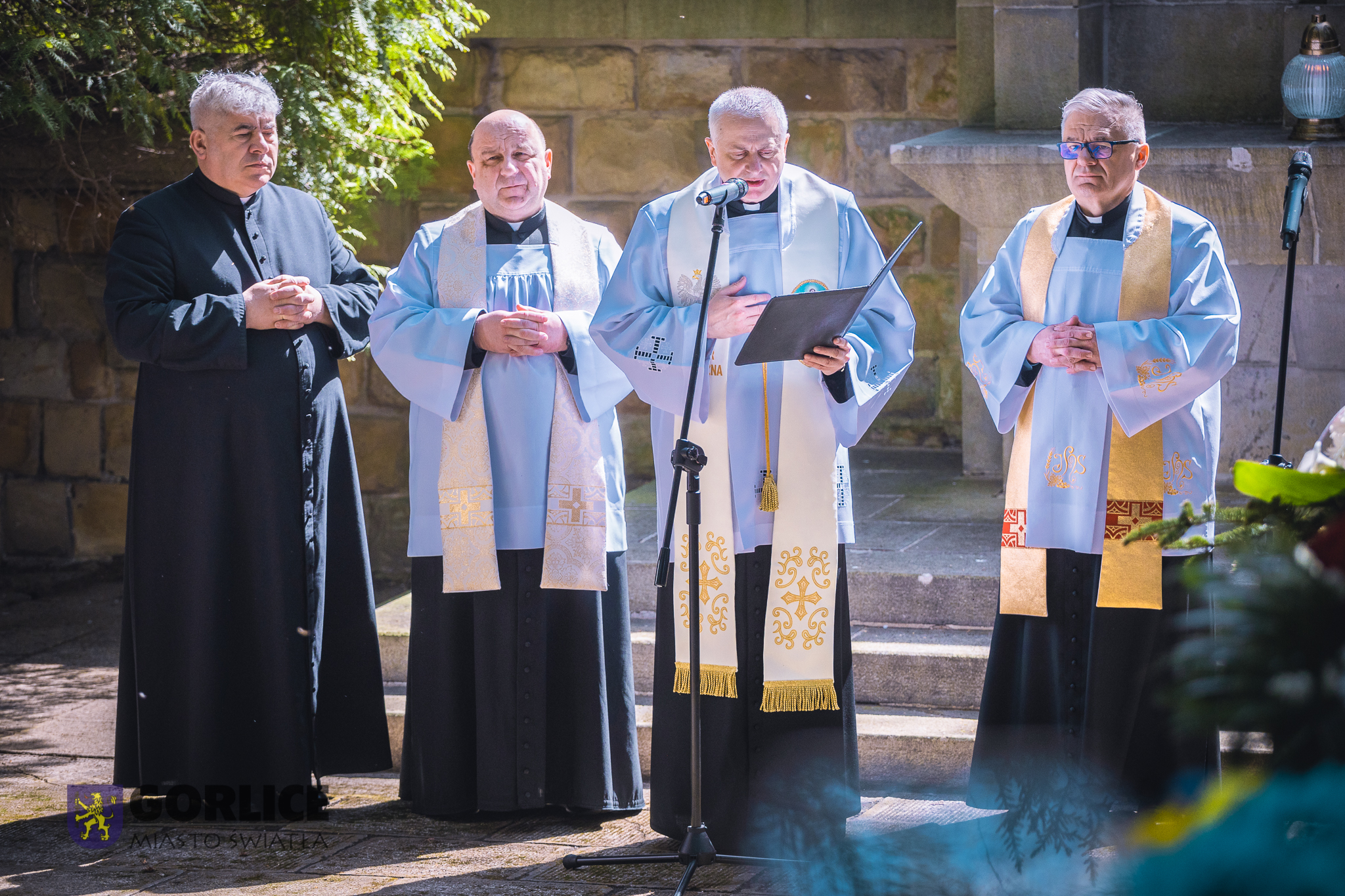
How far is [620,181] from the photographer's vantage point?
25.0 ft

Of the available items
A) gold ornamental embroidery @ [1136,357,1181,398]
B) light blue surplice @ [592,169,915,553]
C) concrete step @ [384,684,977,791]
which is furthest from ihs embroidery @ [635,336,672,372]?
gold ornamental embroidery @ [1136,357,1181,398]

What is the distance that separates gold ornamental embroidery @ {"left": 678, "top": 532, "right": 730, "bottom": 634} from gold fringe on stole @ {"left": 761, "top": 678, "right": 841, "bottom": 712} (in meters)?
0.22

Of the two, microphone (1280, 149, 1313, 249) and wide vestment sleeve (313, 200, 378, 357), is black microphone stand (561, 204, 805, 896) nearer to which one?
wide vestment sleeve (313, 200, 378, 357)

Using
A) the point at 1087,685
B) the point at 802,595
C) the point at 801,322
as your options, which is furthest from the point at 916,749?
the point at 801,322

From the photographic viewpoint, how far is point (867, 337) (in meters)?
4.12

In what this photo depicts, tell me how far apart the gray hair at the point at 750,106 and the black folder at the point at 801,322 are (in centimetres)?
60

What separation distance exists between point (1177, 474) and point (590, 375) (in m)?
1.67

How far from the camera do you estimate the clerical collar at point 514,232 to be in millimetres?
4516

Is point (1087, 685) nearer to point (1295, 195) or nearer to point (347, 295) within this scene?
point (1295, 195)

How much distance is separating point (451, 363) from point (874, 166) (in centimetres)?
369

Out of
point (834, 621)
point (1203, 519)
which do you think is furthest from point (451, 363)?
point (1203, 519)

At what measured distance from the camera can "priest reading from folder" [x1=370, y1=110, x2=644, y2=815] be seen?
14.4ft

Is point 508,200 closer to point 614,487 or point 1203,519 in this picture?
point 614,487

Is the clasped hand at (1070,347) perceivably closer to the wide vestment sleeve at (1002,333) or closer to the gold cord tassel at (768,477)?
the wide vestment sleeve at (1002,333)
